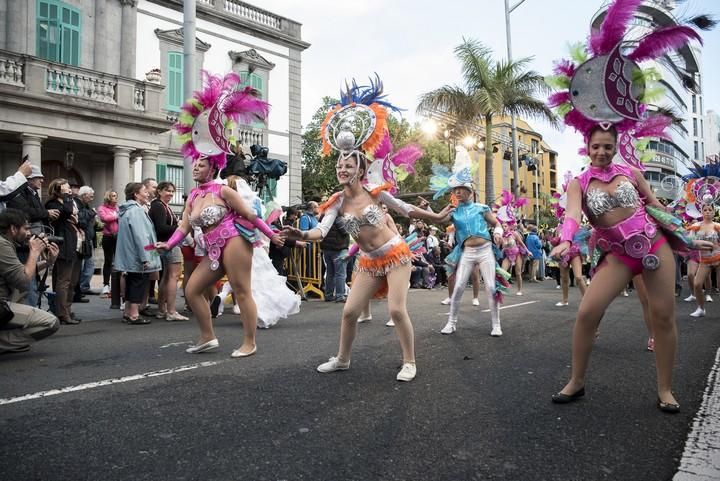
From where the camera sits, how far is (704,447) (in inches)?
120

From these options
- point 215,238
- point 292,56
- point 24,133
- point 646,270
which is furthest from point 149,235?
point 292,56

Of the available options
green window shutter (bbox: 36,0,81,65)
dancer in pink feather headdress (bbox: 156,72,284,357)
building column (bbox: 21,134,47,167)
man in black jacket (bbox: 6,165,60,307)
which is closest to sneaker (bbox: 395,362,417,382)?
dancer in pink feather headdress (bbox: 156,72,284,357)

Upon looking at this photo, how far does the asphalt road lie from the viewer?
9.16 ft

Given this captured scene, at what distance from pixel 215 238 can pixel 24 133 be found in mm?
13653

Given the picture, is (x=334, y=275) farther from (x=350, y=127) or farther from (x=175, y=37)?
(x=175, y=37)

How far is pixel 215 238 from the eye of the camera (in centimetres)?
541

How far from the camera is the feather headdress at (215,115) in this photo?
5926mm

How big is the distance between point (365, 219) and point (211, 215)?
1570 mm

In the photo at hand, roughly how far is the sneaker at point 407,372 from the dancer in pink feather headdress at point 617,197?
3.76 feet

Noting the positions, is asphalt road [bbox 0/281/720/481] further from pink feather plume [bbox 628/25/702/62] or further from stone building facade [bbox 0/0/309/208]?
stone building facade [bbox 0/0/309/208]

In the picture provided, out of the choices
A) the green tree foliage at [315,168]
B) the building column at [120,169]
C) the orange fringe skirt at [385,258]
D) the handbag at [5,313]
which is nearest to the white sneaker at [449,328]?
the orange fringe skirt at [385,258]

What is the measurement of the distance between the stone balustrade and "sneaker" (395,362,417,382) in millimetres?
15709

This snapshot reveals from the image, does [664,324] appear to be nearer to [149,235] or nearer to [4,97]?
[149,235]

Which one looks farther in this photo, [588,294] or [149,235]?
[149,235]
